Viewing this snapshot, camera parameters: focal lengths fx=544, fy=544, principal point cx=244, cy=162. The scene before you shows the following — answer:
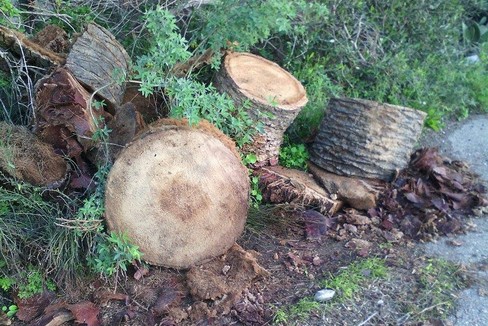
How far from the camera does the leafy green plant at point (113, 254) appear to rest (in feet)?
9.90

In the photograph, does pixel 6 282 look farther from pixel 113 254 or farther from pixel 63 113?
pixel 63 113

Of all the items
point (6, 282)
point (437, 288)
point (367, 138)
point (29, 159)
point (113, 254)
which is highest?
point (367, 138)

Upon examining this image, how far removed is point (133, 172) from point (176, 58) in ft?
2.56

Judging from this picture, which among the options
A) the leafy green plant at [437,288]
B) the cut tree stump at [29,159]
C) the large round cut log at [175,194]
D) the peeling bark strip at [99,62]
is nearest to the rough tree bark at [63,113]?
the cut tree stump at [29,159]

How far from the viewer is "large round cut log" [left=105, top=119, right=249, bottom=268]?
3143mm

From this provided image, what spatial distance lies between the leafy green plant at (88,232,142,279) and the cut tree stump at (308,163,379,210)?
1.58m

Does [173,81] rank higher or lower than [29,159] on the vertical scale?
higher

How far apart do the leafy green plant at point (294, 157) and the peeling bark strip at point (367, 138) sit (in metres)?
0.15

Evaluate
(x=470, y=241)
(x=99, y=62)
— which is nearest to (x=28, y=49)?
(x=99, y=62)

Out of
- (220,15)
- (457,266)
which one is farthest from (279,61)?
(457,266)

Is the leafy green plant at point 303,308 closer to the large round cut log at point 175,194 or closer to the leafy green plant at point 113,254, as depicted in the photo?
the large round cut log at point 175,194

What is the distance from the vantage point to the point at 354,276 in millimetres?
3289

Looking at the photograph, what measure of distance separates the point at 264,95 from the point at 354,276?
137cm

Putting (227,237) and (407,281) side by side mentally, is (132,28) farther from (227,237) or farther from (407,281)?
(407,281)
